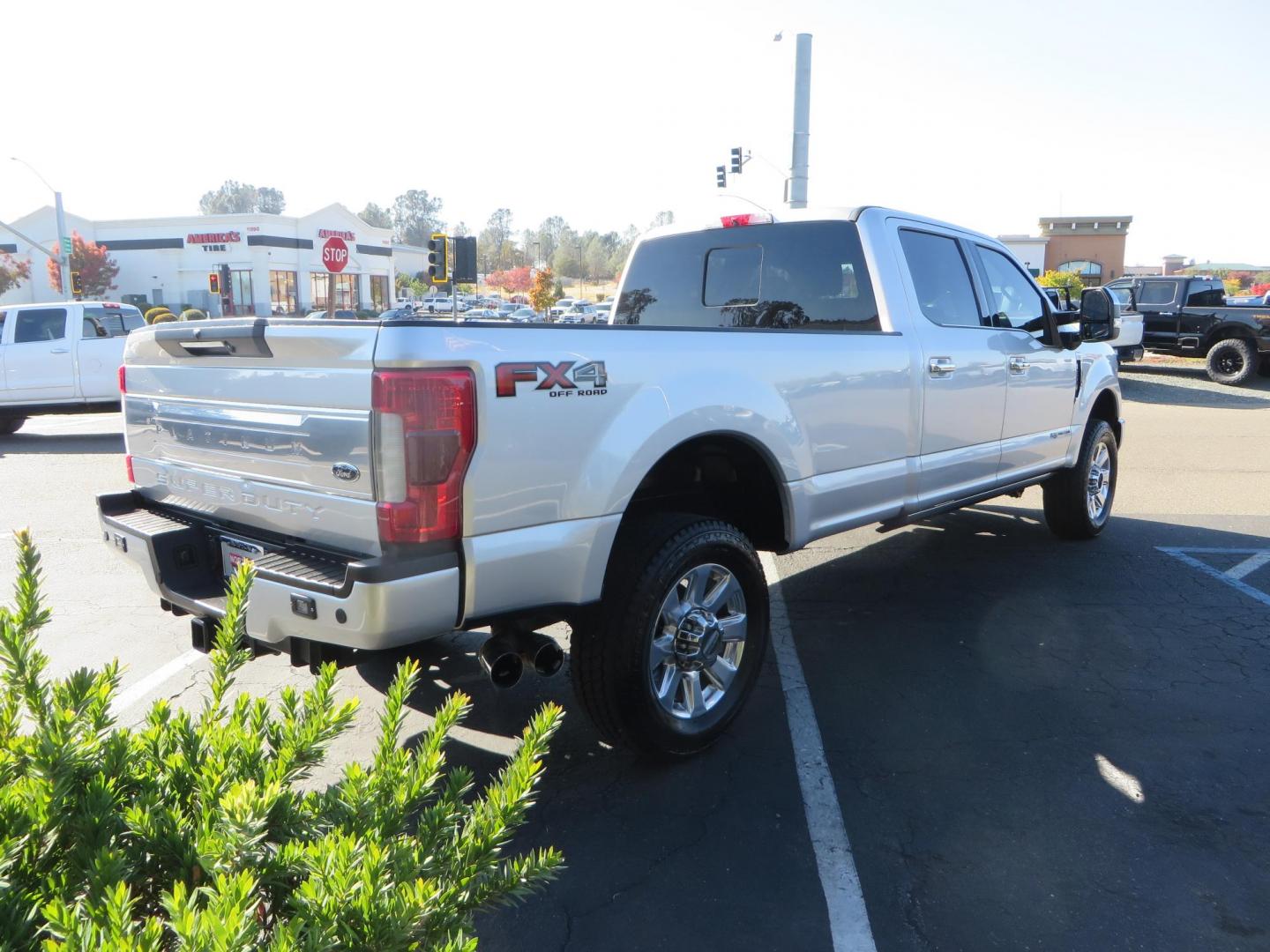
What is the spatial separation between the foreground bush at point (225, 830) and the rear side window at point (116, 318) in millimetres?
13446

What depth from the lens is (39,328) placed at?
13.0m

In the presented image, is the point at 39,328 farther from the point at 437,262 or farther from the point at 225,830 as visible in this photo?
the point at 225,830

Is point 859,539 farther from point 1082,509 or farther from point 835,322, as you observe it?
point 835,322

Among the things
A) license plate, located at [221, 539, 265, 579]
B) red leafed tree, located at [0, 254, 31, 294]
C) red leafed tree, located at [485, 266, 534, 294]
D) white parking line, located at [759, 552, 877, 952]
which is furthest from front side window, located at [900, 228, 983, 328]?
red leafed tree, located at [485, 266, 534, 294]

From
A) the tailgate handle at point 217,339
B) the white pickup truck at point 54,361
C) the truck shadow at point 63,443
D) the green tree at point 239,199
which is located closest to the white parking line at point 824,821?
the tailgate handle at point 217,339

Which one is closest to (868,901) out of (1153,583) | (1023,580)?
(1023,580)

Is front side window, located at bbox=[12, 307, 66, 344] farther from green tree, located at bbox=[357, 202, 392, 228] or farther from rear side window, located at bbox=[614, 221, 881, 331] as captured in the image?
green tree, located at bbox=[357, 202, 392, 228]

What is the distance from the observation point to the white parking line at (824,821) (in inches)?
105

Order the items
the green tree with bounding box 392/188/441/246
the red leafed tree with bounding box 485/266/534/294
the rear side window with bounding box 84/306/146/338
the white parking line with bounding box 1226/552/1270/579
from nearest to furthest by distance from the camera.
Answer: the white parking line with bounding box 1226/552/1270/579 → the rear side window with bounding box 84/306/146/338 → the red leafed tree with bounding box 485/266/534/294 → the green tree with bounding box 392/188/441/246

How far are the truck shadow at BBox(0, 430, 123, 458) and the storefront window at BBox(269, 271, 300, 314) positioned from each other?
130ft

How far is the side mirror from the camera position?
615 centimetres

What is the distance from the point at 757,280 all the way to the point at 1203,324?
17.8 meters

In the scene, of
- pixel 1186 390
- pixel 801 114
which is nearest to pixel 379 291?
pixel 801 114

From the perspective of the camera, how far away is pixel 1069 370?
6238 millimetres
